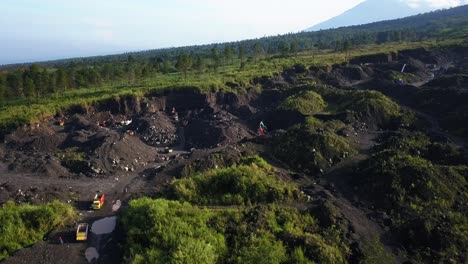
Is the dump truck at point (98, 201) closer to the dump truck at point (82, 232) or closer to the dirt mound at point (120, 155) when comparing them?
the dump truck at point (82, 232)

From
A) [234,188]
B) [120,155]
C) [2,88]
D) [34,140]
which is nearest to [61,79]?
[2,88]

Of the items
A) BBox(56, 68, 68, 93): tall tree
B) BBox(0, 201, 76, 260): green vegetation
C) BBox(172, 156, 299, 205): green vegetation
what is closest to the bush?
BBox(172, 156, 299, 205): green vegetation

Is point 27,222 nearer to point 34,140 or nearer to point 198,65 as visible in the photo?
point 34,140

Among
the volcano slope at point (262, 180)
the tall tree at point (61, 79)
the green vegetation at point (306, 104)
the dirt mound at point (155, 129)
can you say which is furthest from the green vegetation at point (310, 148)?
the tall tree at point (61, 79)

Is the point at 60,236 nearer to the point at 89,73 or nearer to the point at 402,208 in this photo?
the point at 402,208

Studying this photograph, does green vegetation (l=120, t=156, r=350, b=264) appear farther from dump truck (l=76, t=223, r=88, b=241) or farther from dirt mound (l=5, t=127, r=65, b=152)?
dirt mound (l=5, t=127, r=65, b=152)
